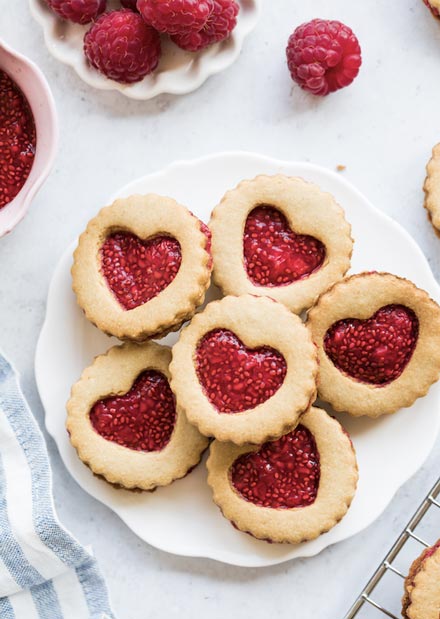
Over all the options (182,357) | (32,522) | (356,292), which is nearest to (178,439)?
(182,357)

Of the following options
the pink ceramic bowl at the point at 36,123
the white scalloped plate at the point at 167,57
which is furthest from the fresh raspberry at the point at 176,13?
the pink ceramic bowl at the point at 36,123

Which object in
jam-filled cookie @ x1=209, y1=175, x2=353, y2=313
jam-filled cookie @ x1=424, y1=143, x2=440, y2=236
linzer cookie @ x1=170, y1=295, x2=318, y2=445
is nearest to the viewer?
linzer cookie @ x1=170, y1=295, x2=318, y2=445

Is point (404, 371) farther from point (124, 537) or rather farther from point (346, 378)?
point (124, 537)

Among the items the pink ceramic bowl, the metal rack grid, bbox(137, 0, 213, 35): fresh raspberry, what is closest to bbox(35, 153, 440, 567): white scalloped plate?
the metal rack grid

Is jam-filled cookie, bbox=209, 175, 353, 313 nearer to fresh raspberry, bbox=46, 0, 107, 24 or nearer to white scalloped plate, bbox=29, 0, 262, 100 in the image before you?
white scalloped plate, bbox=29, 0, 262, 100

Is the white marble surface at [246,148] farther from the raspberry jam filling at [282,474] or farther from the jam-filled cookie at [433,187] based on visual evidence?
the raspberry jam filling at [282,474]

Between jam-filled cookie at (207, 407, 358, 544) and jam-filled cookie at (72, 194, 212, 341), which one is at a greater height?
jam-filled cookie at (72, 194, 212, 341)
